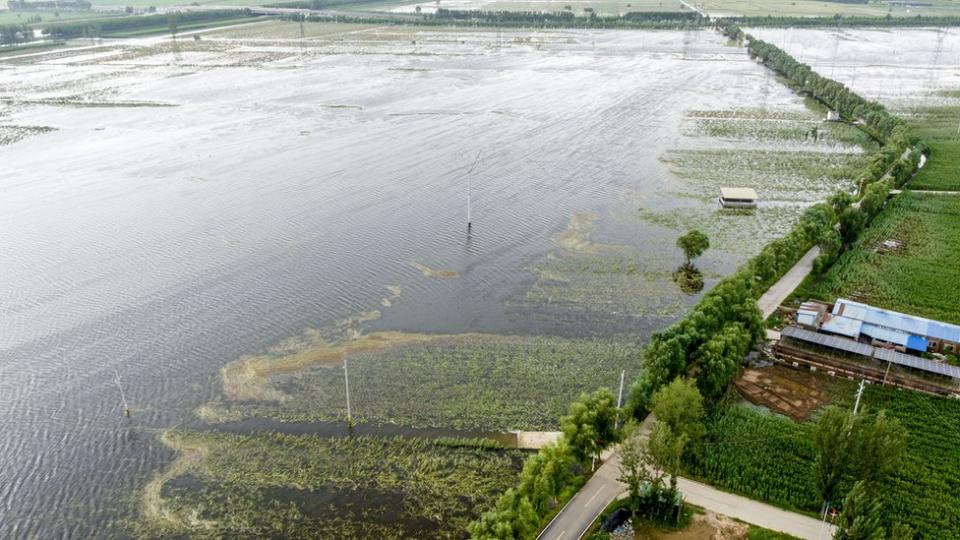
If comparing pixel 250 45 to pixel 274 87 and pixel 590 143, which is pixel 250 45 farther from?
pixel 590 143

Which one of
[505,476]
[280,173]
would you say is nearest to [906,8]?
[280,173]

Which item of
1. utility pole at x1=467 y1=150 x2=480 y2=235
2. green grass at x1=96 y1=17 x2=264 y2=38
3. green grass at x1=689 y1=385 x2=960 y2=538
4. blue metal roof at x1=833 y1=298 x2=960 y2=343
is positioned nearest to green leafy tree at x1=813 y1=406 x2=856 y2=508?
green grass at x1=689 y1=385 x2=960 y2=538

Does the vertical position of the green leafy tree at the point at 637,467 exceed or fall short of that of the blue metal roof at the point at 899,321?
it falls short

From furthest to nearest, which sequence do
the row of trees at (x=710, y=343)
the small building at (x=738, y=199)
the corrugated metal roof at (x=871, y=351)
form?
the small building at (x=738, y=199), the corrugated metal roof at (x=871, y=351), the row of trees at (x=710, y=343)

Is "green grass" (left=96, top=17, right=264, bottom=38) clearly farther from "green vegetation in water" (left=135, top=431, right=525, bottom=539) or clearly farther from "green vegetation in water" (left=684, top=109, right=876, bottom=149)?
"green vegetation in water" (left=135, top=431, right=525, bottom=539)

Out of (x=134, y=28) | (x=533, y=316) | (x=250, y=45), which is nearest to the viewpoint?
(x=533, y=316)

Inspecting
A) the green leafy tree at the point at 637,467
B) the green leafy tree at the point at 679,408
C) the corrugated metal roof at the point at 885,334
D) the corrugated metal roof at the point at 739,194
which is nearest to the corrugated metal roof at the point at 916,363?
the corrugated metal roof at the point at 885,334

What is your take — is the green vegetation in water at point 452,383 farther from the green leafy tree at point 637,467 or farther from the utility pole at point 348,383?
the green leafy tree at point 637,467
